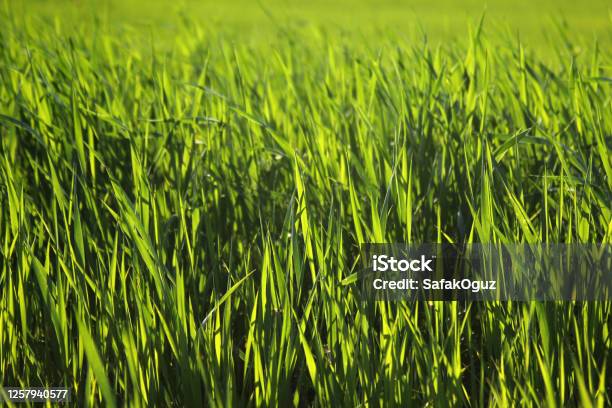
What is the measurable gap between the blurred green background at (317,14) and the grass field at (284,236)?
121 centimetres

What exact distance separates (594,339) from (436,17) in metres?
5.65

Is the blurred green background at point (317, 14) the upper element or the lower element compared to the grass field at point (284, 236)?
upper

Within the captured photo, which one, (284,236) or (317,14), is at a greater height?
(317,14)

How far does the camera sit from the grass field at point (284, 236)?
0.99 m

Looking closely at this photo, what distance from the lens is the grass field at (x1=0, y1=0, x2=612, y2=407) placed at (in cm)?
99

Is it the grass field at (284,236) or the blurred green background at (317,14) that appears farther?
the blurred green background at (317,14)

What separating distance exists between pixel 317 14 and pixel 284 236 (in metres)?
4.76

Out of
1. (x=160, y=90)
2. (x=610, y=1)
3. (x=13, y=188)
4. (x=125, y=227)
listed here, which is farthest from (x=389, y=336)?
(x=610, y=1)

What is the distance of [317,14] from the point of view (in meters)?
5.71

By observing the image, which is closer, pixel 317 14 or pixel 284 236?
pixel 284 236

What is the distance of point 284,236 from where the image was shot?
1254 mm

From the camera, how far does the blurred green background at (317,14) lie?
3.37 meters

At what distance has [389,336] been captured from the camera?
1016mm

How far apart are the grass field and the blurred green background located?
1208 mm
